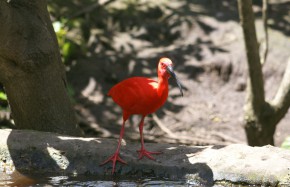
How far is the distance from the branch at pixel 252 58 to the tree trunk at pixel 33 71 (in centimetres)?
208

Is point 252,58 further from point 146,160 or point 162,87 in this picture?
point 146,160

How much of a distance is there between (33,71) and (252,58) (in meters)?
2.53

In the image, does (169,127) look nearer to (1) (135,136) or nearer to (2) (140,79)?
(1) (135,136)

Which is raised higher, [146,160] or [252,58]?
[252,58]

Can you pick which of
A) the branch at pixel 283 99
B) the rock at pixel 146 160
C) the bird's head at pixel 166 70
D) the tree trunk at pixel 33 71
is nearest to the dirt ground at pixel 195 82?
the branch at pixel 283 99

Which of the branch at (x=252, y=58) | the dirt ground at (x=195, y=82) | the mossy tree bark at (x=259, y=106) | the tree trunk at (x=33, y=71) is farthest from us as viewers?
the dirt ground at (x=195, y=82)

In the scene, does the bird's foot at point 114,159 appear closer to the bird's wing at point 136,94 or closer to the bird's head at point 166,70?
the bird's wing at point 136,94

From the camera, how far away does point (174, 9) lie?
37.3 feet

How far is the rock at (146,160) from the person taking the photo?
4969mm

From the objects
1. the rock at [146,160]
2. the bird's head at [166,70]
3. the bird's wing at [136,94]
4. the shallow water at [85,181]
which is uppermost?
the bird's head at [166,70]

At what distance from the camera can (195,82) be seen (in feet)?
34.4

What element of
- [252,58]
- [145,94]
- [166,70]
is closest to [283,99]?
[252,58]

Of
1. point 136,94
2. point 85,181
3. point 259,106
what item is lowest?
point 85,181

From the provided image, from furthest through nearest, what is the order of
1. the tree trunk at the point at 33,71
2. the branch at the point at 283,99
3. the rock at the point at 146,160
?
the branch at the point at 283,99 < the tree trunk at the point at 33,71 < the rock at the point at 146,160
